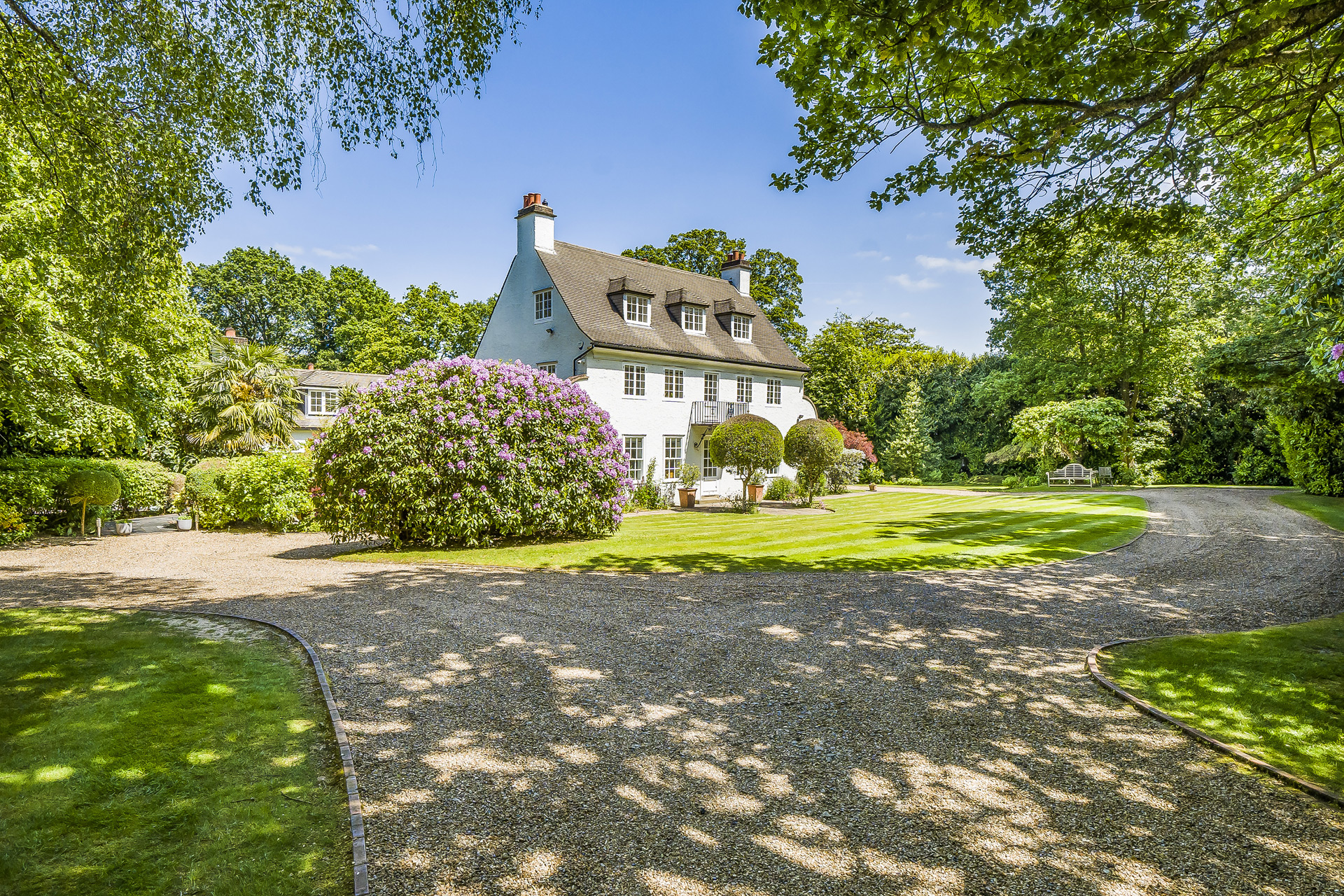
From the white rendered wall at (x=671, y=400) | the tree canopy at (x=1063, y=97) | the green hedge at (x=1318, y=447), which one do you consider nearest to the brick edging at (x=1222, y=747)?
the tree canopy at (x=1063, y=97)

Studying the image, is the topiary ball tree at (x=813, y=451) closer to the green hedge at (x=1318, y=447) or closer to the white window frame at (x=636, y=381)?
the white window frame at (x=636, y=381)

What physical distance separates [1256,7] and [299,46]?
9.21 m

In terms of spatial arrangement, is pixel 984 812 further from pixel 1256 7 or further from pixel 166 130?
pixel 166 130

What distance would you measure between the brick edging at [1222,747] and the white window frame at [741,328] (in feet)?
77.3

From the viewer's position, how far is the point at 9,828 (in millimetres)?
3445

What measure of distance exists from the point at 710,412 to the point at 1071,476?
58.6ft

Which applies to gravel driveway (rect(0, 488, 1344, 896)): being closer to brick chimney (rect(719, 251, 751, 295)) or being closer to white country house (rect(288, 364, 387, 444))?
brick chimney (rect(719, 251, 751, 295))

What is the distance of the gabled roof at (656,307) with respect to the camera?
2362 cm

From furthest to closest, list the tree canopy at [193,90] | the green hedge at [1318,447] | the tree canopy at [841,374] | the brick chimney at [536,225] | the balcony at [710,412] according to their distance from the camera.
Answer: the tree canopy at [841,374], the balcony at [710,412], the brick chimney at [536,225], the green hedge at [1318,447], the tree canopy at [193,90]

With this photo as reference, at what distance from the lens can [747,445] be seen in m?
22.7

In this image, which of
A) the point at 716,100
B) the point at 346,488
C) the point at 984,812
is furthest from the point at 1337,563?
the point at 346,488

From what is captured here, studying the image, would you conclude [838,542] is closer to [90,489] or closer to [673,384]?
[673,384]

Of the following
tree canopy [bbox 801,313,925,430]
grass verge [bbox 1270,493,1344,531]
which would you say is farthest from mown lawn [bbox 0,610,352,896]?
tree canopy [bbox 801,313,925,430]

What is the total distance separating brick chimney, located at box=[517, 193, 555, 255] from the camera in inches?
966
